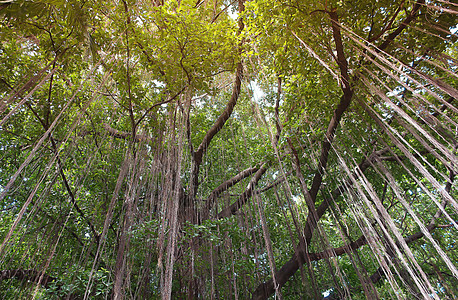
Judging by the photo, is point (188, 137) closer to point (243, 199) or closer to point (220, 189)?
point (220, 189)

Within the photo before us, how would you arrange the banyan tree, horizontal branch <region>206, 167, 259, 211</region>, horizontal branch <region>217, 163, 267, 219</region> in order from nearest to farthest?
the banyan tree
horizontal branch <region>217, 163, 267, 219</region>
horizontal branch <region>206, 167, 259, 211</region>

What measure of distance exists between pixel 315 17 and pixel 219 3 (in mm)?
2144

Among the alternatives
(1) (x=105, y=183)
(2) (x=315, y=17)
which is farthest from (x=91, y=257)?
(2) (x=315, y=17)

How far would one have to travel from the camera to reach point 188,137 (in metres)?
2.84

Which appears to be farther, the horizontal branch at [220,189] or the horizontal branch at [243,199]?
the horizontal branch at [220,189]

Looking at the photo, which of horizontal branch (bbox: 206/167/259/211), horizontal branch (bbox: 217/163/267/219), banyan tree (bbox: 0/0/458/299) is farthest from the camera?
horizontal branch (bbox: 206/167/259/211)

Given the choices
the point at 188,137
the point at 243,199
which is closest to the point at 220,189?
the point at 243,199

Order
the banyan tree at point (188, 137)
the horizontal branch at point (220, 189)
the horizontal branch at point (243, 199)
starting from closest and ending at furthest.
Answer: the banyan tree at point (188, 137) < the horizontal branch at point (243, 199) < the horizontal branch at point (220, 189)

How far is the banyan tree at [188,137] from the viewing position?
181cm

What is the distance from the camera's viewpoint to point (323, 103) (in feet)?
7.99

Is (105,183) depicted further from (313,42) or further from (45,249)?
(313,42)

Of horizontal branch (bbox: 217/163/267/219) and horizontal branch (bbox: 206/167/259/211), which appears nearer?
horizontal branch (bbox: 217/163/267/219)

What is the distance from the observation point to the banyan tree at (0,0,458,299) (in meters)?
1.81

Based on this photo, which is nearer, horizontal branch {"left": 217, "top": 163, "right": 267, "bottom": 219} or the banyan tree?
the banyan tree
